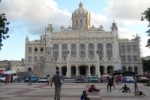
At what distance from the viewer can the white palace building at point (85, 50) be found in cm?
12800

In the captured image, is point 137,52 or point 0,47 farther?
point 137,52

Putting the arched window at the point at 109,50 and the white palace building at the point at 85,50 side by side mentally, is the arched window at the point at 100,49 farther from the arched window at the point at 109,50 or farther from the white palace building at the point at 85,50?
the arched window at the point at 109,50

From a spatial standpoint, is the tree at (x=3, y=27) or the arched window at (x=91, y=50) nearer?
the tree at (x=3, y=27)

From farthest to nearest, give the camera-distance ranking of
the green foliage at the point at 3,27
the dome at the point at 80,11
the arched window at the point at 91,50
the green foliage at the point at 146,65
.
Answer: the dome at the point at 80,11
the arched window at the point at 91,50
the green foliage at the point at 146,65
the green foliage at the point at 3,27

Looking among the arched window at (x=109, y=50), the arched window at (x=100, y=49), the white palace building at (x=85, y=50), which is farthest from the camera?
the arched window at (x=100, y=49)

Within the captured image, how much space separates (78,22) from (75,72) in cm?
2483

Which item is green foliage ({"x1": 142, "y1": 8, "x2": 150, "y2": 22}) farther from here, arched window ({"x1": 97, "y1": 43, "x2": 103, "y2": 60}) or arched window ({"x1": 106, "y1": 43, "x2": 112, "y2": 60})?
arched window ({"x1": 97, "y1": 43, "x2": 103, "y2": 60})

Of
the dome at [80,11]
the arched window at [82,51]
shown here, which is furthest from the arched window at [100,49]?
the dome at [80,11]

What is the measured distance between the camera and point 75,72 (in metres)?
131

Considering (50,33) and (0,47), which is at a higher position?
(50,33)

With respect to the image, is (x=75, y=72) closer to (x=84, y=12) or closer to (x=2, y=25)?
(x=84, y=12)

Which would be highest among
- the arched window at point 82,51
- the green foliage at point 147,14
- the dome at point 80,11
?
the dome at point 80,11

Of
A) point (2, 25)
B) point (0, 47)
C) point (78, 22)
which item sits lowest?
Answer: point (0, 47)

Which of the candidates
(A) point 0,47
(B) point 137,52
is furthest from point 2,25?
(B) point 137,52
